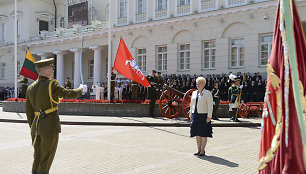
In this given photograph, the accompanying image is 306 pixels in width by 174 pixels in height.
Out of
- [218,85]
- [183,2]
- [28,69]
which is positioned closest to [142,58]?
[183,2]

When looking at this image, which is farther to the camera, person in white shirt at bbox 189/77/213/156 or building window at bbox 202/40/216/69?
building window at bbox 202/40/216/69

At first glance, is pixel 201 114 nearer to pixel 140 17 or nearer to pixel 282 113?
pixel 282 113

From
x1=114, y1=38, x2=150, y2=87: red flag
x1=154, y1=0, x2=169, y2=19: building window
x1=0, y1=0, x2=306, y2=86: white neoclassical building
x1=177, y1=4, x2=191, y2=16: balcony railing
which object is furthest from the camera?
x1=154, y1=0, x2=169, y2=19: building window

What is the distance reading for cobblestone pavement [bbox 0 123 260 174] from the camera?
6.07 metres

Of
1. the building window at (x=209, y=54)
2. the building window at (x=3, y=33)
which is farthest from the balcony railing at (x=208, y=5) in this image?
the building window at (x=3, y=33)

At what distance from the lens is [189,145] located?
8.62 metres

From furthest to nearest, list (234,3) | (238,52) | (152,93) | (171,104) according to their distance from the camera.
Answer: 1. (238,52)
2. (234,3)
3. (152,93)
4. (171,104)

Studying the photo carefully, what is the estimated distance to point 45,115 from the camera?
4.80 meters

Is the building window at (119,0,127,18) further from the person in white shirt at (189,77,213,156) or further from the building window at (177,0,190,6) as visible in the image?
the person in white shirt at (189,77,213,156)

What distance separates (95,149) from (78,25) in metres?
28.9

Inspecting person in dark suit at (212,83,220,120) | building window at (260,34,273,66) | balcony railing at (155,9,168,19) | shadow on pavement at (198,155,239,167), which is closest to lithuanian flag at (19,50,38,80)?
person in dark suit at (212,83,220,120)

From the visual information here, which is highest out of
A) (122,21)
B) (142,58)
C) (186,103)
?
(122,21)

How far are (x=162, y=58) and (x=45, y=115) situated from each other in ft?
78.0

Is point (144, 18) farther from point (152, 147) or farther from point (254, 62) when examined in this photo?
point (152, 147)
